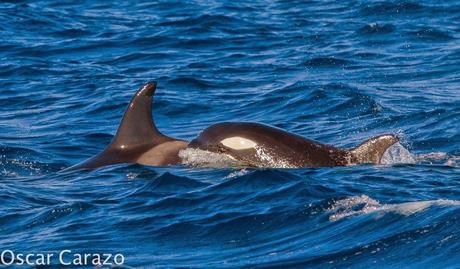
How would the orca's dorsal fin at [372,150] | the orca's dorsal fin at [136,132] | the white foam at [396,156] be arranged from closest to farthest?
the orca's dorsal fin at [372,150]
the white foam at [396,156]
the orca's dorsal fin at [136,132]

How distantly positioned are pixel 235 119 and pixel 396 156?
551 cm

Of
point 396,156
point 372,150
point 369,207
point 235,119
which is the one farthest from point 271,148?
point 235,119

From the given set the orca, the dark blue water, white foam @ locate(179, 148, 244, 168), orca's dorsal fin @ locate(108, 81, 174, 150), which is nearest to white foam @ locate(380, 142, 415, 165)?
the dark blue water

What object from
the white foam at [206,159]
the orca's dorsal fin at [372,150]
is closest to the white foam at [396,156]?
the orca's dorsal fin at [372,150]

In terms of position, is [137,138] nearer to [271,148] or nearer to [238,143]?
[238,143]

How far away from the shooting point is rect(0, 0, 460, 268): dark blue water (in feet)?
35.3

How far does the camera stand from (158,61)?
972 inches

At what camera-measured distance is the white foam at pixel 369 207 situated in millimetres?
11188

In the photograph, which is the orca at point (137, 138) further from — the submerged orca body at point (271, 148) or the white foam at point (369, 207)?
the white foam at point (369, 207)

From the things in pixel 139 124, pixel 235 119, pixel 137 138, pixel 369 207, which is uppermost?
pixel 369 207

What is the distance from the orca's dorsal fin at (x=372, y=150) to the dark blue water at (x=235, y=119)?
8.3 inches

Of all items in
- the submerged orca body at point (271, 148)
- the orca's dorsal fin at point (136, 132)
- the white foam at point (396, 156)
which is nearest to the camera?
the submerged orca body at point (271, 148)

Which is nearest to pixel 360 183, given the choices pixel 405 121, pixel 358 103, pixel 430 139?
pixel 430 139

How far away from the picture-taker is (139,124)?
14.8 metres
